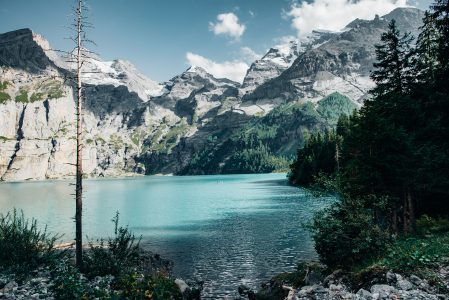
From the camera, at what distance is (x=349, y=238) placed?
2070cm

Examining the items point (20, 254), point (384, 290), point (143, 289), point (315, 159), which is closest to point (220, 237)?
point (20, 254)

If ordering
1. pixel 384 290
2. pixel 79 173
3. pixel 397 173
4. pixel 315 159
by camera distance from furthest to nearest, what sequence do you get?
pixel 315 159, pixel 397 173, pixel 79 173, pixel 384 290

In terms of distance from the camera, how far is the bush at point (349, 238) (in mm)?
20406

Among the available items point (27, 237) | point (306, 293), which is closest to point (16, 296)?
point (27, 237)

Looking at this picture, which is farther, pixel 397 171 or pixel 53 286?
pixel 397 171

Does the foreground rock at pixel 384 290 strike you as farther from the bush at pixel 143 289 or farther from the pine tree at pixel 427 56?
the pine tree at pixel 427 56

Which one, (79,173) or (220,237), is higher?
(79,173)

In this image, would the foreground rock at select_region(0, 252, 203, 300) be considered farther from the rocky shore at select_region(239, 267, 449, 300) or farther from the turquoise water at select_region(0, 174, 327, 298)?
the rocky shore at select_region(239, 267, 449, 300)

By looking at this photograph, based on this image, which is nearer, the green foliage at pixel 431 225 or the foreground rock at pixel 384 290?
the foreground rock at pixel 384 290

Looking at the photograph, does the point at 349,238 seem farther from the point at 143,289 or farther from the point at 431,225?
the point at 431,225

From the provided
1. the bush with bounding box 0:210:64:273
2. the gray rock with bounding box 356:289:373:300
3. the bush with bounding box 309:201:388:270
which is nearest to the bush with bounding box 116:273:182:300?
the bush with bounding box 0:210:64:273

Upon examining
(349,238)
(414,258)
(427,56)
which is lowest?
(414,258)

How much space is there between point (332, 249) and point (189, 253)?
22312 mm

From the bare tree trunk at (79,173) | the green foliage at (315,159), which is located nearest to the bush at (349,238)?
the bare tree trunk at (79,173)
